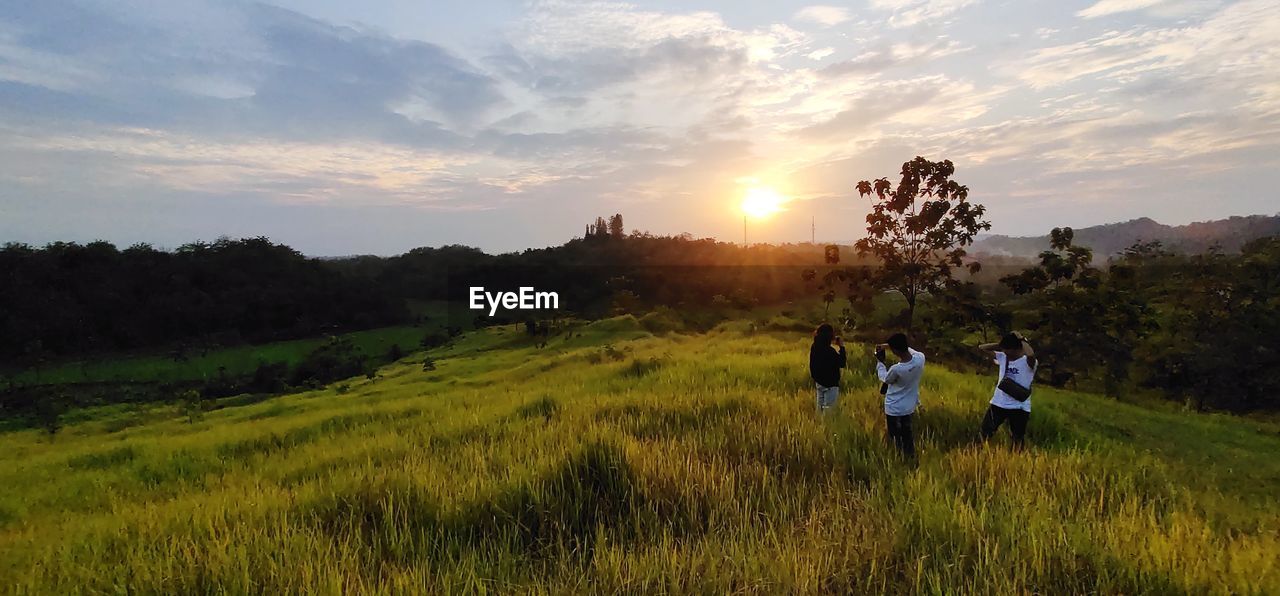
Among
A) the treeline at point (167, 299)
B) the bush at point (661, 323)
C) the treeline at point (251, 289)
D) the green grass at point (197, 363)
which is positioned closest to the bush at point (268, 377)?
the green grass at point (197, 363)

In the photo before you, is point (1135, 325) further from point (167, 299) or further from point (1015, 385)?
point (167, 299)

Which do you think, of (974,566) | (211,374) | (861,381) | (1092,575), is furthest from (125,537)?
(211,374)

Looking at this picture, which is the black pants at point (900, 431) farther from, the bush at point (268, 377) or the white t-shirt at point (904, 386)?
the bush at point (268, 377)

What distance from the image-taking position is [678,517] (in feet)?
16.7

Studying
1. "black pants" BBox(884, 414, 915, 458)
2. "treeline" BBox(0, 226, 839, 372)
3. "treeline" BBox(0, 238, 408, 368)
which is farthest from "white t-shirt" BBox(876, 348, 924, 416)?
"treeline" BBox(0, 238, 408, 368)

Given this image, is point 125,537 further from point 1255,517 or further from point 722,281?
point 722,281

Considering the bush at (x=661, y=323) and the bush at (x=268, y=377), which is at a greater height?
the bush at (x=661, y=323)

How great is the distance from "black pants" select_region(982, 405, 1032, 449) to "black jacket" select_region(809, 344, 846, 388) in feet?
6.76

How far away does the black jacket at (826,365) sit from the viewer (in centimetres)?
908

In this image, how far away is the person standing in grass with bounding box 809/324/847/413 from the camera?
9086 mm

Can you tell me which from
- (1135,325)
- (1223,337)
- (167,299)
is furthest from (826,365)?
(167,299)

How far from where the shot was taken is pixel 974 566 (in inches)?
160

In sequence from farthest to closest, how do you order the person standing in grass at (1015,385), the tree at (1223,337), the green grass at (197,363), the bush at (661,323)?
the green grass at (197,363) < the bush at (661,323) < the tree at (1223,337) < the person standing in grass at (1015,385)

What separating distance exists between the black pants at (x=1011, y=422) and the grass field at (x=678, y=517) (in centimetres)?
35
